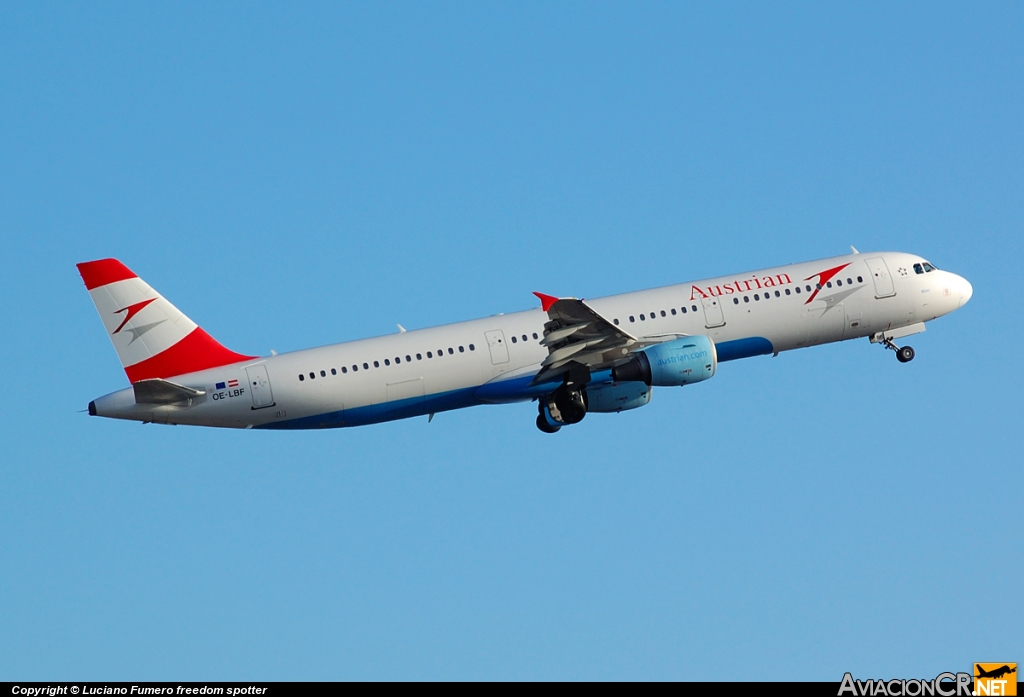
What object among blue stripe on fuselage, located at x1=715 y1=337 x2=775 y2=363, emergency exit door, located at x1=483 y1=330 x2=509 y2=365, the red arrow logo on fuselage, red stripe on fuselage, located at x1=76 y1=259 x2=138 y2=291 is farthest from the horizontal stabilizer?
the red arrow logo on fuselage

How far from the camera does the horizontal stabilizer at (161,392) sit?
54.6 metres

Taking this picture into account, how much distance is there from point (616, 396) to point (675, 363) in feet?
17.3

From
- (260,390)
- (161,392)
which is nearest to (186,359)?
(161,392)

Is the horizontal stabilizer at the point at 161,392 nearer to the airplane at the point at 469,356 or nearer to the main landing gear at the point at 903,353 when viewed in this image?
the airplane at the point at 469,356

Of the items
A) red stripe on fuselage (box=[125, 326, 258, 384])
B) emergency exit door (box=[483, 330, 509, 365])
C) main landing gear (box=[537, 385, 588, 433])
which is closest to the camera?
red stripe on fuselage (box=[125, 326, 258, 384])

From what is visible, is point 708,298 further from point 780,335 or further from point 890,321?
point 890,321

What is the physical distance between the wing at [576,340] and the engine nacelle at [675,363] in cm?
104

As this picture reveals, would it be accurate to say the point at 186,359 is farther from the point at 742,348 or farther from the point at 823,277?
the point at 823,277

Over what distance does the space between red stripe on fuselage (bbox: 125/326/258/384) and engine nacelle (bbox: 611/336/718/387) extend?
15.5m

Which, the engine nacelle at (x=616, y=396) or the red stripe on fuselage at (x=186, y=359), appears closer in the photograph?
the red stripe on fuselage at (x=186, y=359)

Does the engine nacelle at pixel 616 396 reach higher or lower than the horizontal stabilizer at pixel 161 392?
higher

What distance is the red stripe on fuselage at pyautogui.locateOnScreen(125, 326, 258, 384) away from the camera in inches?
2232

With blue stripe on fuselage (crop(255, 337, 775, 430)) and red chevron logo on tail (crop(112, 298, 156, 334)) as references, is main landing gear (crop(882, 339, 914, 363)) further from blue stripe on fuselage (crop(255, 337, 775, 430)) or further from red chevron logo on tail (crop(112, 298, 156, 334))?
red chevron logo on tail (crop(112, 298, 156, 334))

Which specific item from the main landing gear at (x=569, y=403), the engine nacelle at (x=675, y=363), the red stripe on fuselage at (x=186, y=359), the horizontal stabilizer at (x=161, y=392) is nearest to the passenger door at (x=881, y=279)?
the engine nacelle at (x=675, y=363)
